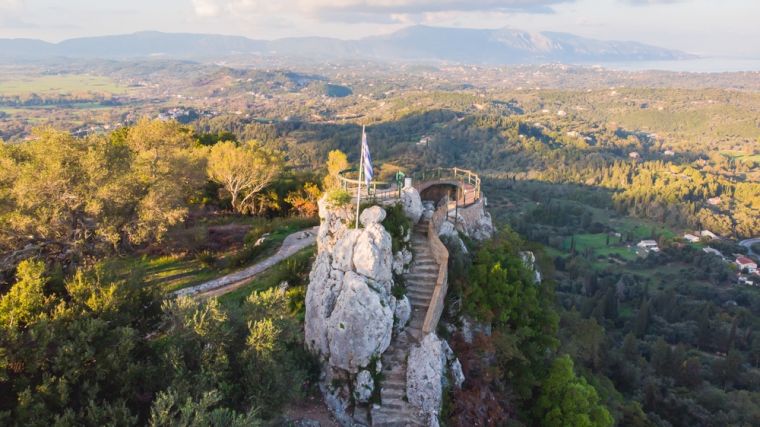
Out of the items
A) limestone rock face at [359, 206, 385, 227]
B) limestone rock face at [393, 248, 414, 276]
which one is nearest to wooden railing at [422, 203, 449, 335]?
limestone rock face at [393, 248, 414, 276]

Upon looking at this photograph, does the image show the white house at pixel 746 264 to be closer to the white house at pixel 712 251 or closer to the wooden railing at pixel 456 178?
the white house at pixel 712 251

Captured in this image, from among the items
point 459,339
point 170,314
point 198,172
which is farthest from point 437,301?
point 198,172

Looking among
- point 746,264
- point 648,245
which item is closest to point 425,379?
point 746,264

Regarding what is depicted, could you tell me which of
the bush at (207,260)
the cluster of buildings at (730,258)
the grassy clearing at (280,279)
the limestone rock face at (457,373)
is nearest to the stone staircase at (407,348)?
the limestone rock face at (457,373)

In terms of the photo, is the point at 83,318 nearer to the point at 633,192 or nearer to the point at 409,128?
the point at 633,192

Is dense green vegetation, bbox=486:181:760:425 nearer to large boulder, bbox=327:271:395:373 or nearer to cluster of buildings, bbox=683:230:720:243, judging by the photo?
cluster of buildings, bbox=683:230:720:243

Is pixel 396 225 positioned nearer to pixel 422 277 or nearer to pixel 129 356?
pixel 422 277
